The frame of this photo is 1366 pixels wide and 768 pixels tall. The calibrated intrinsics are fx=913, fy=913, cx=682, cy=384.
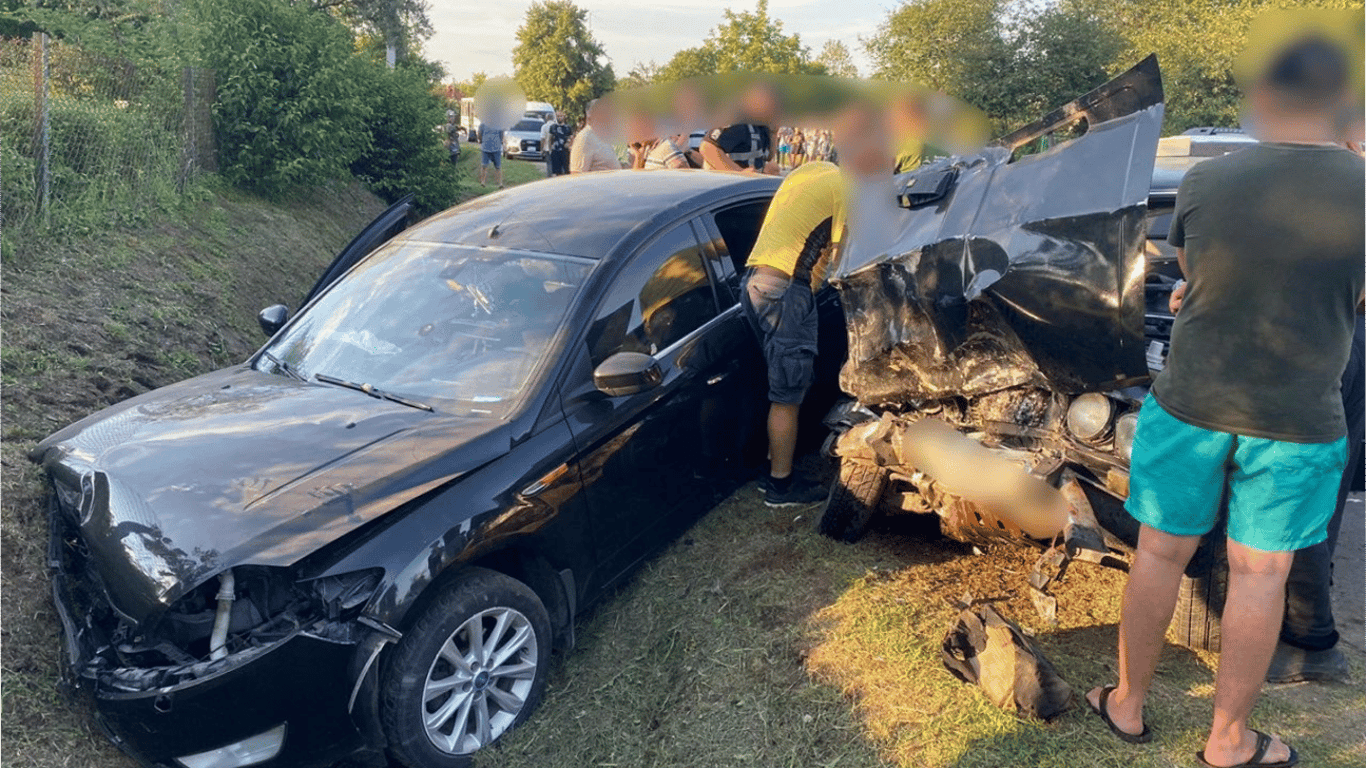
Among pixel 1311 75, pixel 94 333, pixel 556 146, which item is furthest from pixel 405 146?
pixel 1311 75

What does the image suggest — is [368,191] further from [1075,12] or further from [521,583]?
[1075,12]

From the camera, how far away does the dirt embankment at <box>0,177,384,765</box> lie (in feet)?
9.26

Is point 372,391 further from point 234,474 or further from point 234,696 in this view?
point 234,696

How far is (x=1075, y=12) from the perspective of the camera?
24203mm

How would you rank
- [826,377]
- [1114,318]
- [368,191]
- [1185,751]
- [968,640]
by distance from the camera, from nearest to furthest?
[1185,751], [1114,318], [968,640], [826,377], [368,191]

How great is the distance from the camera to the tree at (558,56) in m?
36.2

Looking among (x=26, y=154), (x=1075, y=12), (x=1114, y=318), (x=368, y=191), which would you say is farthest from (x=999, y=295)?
(x=1075, y=12)

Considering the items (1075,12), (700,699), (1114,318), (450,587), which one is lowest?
(700,699)

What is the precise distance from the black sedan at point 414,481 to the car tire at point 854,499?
1.83 ft

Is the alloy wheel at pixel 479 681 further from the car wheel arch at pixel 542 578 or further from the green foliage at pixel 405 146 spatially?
the green foliage at pixel 405 146

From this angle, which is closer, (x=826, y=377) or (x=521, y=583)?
(x=521, y=583)

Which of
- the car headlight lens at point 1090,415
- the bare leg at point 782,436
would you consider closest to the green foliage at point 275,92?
the bare leg at point 782,436

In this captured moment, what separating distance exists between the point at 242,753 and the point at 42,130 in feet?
19.1

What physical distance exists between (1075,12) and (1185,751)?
25754mm
